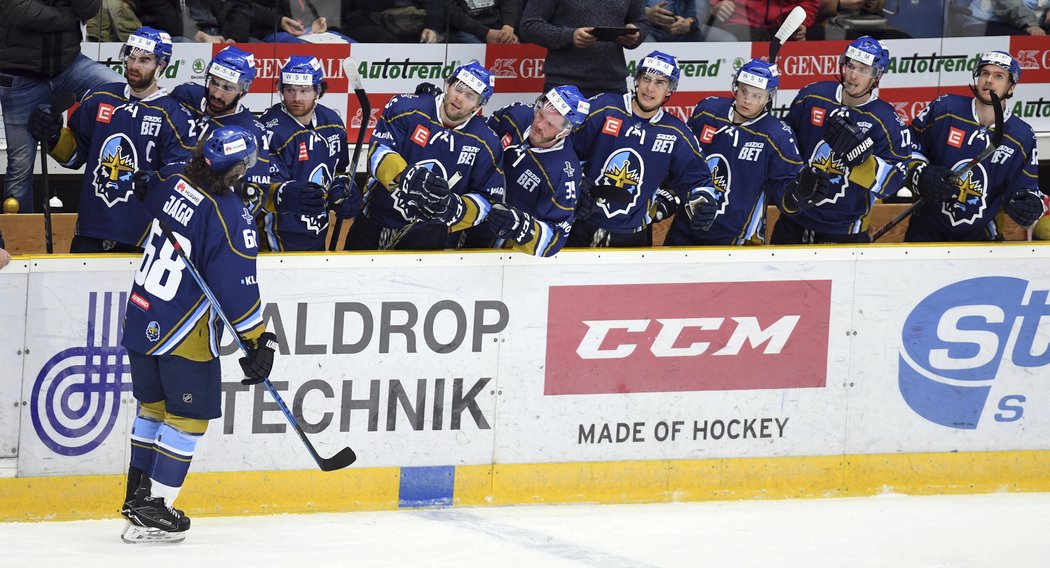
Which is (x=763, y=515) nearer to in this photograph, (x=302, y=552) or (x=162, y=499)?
(x=302, y=552)

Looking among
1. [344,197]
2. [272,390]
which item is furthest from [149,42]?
[272,390]

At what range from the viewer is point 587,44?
696 cm

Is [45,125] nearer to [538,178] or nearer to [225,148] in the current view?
[225,148]

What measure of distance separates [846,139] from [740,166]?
18.6 inches

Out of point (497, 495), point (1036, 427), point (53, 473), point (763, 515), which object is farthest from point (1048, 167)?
point (53, 473)

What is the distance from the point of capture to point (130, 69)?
226 inches

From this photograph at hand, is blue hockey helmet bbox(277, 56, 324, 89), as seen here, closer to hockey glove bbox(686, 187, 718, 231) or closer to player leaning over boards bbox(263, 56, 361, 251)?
player leaning over boards bbox(263, 56, 361, 251)

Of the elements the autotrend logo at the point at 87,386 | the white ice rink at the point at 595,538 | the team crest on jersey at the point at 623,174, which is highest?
the team crest on jersey at the point at 623,174

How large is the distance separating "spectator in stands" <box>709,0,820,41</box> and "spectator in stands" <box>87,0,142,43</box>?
10.7 feet

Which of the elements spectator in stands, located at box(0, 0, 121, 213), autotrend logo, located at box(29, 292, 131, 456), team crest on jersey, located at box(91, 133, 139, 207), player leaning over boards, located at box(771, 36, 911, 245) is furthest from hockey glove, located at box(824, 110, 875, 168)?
spectator in stands, located at box(0, 0, 121, 213)

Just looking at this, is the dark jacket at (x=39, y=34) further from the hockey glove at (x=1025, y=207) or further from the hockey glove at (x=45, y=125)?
the hockey glove at (x=1025, y=207)

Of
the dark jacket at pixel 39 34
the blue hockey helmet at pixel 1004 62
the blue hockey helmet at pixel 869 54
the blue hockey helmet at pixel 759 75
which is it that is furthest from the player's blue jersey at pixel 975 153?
the dark jacket at pixel 39 34

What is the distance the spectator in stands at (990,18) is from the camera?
8961mm

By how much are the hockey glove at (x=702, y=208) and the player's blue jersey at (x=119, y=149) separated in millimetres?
2074
